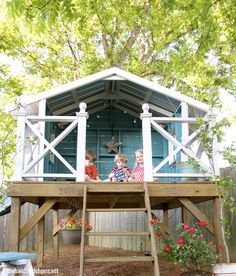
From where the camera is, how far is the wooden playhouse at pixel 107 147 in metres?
5.67

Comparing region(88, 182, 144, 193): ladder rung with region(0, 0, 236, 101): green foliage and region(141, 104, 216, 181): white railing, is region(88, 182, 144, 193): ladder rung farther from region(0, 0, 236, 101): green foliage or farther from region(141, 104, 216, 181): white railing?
region(0, 0, 236, 101): green foliage

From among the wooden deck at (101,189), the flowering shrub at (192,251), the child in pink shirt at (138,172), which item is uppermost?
the child in pink shirt at (138,172)

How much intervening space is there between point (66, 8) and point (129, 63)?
9.56 meters

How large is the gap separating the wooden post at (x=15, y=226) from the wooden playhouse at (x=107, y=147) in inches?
0.6

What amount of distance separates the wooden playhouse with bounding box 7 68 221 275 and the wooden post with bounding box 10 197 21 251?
14 mm

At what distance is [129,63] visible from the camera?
1356cm

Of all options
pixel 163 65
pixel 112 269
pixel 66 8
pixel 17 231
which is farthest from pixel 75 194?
pixel 163 65

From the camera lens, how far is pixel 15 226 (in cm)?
552

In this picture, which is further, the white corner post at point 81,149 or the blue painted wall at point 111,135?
the blue painted wall at point 111,135

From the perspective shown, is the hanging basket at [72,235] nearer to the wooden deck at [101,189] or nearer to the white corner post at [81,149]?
the wooden deck at [101,189]

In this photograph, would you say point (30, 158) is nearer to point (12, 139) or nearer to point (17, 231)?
point (12, 139)

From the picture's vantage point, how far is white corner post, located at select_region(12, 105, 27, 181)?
580 centimetres

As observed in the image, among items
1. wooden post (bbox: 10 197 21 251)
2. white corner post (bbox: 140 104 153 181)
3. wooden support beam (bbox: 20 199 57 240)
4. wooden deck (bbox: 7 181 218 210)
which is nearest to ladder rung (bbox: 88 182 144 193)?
wooden deck (bbox: 7 181 218 210)

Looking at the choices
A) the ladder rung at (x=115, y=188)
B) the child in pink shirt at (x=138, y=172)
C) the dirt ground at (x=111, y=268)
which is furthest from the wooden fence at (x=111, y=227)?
the ladder rung at (x=115, y=188)
